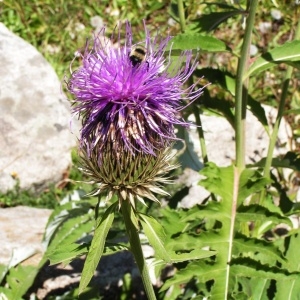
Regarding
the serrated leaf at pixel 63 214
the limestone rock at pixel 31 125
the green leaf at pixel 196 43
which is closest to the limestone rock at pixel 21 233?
the serrated leaf at pixel 63 214

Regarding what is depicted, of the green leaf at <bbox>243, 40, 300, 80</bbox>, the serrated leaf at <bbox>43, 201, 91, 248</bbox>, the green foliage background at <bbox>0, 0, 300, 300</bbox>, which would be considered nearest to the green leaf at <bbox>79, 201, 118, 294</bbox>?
the green foliage background at <bbox>0, 0, 300, 300</bbox>

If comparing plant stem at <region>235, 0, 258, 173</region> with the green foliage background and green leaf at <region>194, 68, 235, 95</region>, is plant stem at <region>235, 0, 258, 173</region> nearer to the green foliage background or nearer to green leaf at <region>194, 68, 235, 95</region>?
the green foliage background

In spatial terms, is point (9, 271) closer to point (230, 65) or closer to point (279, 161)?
point (279, 161)

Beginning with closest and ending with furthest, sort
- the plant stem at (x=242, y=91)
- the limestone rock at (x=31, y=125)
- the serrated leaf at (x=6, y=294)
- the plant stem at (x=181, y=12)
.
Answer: the plant stem at (x=242, y=91)
the plant stem at (x=181, y=12)
the serrated leaf at (x=6, y=294)
the limestone rock at (x=31, y=125)

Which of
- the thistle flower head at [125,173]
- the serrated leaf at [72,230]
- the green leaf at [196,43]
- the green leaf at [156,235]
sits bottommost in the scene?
the serrated leaf at [72,230]

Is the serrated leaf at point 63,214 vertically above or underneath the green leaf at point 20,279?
above

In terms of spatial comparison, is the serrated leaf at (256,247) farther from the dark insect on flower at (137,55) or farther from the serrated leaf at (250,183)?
the dark insect on flower at (137,55)

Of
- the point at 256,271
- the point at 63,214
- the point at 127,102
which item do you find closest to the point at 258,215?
the point at 256,271

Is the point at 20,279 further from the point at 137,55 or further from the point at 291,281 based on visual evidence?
the point at 137,55
